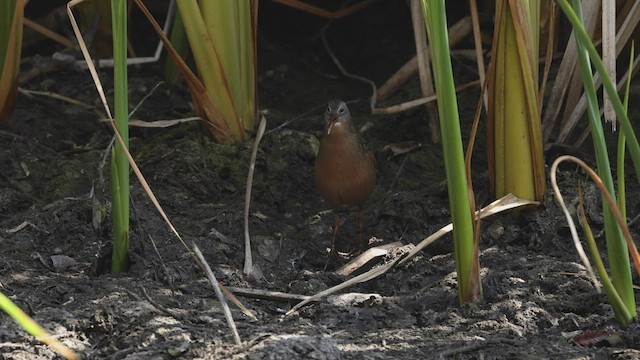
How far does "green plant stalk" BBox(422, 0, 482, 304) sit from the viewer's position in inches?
103

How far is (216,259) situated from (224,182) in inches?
29.2

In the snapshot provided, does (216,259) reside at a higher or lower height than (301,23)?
lower

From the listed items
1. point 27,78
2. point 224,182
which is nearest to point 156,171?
point 224,182

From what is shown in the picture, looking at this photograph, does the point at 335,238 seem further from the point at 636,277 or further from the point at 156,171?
the point at 636,277

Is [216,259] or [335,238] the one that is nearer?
[216,259]

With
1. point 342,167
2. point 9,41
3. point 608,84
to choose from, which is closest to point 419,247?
point 608,84

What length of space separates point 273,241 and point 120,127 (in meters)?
1.09

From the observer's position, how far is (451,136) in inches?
105

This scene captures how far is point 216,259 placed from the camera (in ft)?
11.2

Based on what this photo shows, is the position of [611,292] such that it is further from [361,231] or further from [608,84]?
[361,231]

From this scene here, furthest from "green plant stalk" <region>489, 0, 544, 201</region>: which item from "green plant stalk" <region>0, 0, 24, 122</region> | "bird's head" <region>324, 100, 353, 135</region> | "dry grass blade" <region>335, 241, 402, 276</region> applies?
"green plant stalk" <region>0, 0, 24, 122</region>

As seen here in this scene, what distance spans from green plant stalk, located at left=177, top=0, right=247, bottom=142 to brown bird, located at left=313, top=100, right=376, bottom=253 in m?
0.36

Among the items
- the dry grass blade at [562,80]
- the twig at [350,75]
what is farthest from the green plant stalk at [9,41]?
the dry grass blade at [562,80]

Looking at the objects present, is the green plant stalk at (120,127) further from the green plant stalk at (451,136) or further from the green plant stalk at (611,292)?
the green plant stalk at (611,292)
